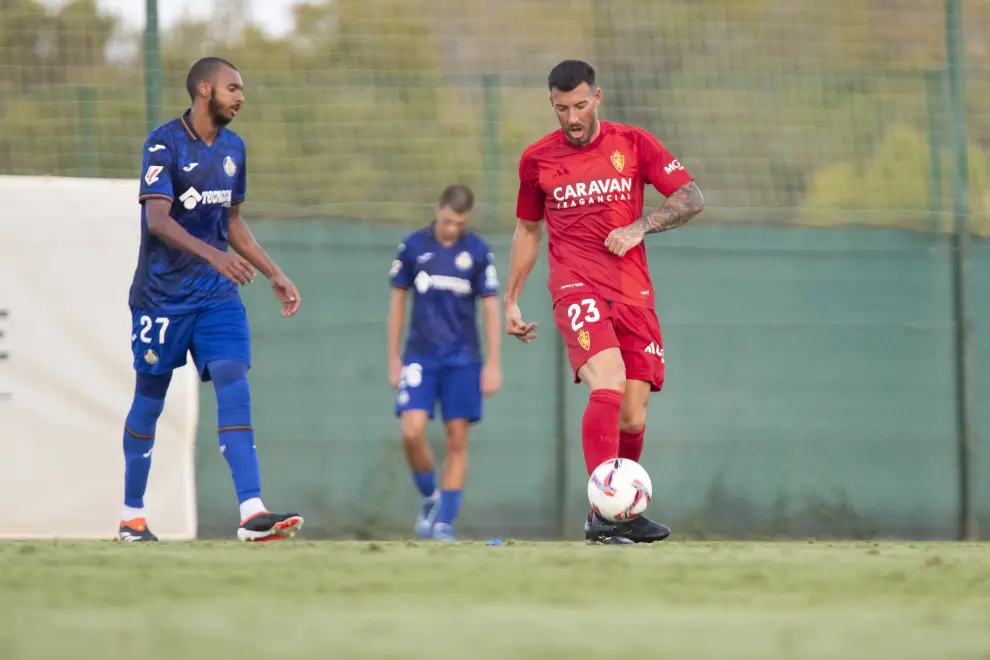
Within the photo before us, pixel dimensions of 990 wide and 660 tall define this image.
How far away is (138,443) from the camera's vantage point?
6.98 meters

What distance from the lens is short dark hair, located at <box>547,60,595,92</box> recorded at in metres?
6.39

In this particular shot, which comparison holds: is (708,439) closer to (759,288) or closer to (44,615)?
(759,288)

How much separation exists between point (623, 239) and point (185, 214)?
76.0 inches

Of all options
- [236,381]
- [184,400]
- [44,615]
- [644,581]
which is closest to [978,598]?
[644,581]

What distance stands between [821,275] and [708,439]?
1348 mm

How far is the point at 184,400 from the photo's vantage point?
9.08 m

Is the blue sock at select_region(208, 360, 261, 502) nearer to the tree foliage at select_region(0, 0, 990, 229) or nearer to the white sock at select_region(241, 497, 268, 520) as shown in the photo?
the white sock at select_region(241, 497, 268, 520)

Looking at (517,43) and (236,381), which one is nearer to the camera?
(236,381)

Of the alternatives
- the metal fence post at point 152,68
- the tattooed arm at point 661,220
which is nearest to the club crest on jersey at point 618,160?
the tattooed arm at point 661,220

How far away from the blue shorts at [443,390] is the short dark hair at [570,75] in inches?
108

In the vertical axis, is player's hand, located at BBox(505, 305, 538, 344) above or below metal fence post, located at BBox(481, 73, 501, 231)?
below

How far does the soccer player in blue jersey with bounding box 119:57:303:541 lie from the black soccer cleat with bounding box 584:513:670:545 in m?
1.37

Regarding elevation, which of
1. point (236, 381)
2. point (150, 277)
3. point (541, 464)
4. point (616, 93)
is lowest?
point (541, 464)

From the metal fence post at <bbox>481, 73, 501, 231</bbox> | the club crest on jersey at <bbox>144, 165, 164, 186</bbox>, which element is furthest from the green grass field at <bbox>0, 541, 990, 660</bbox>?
the metal fence post at <bbox>481, 73, 501, 231</bbox>
